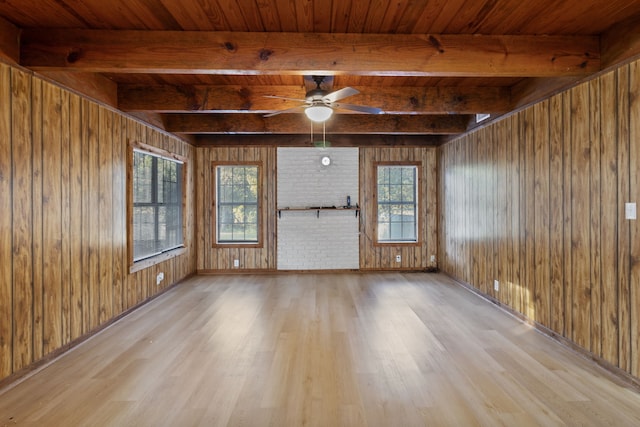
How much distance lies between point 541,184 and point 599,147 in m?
0.77

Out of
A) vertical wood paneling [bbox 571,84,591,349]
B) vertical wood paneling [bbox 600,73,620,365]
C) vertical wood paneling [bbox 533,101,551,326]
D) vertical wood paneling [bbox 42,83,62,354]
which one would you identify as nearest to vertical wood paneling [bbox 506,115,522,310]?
vertical wood paneling [bbox 533,101,551,326]

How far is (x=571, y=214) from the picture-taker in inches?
118

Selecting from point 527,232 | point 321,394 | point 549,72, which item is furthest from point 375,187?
point 321,394

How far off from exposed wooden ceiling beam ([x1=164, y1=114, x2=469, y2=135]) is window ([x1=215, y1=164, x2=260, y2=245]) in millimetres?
1478

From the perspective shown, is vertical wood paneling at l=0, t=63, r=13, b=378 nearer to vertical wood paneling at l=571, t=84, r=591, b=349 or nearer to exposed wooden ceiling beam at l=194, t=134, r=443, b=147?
exposed wooden ceiling beam at l=194, t=134, r=443, b=147

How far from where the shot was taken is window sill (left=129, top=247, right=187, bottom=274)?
409 centimetres

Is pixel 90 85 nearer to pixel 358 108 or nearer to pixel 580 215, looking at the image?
pixel 358 108

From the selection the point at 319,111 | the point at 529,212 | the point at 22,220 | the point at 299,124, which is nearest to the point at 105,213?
the point at 22,220

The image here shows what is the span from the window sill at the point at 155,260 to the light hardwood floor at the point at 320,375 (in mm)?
574

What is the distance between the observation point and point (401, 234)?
255 inches

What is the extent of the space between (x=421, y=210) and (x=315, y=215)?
2.08 meters

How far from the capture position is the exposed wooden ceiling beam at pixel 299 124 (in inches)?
189

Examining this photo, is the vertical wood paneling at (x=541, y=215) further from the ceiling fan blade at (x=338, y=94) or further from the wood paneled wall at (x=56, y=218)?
the wood paneled wall at (x=56, y=218)

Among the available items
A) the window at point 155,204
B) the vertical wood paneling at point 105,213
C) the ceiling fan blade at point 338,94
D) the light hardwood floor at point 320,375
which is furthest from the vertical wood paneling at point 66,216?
the ceiling fan blade at point 338,94
